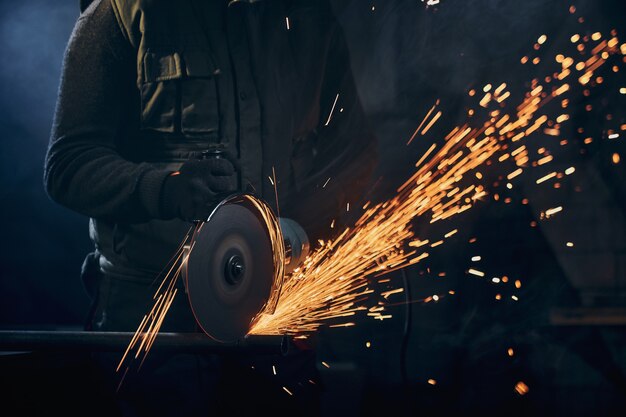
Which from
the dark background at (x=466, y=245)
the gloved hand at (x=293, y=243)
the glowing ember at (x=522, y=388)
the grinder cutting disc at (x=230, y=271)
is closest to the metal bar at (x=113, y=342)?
the grinder cutting disc at (x=230, y=271)

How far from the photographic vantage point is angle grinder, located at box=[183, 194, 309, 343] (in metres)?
1.47

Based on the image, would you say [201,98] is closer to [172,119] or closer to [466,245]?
[172,119]

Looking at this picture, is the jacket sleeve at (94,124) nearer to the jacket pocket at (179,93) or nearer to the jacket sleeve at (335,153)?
the jacket pocket at (179,93)

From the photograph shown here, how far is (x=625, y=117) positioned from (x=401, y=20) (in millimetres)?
1346

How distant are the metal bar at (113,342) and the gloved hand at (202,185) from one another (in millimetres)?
325

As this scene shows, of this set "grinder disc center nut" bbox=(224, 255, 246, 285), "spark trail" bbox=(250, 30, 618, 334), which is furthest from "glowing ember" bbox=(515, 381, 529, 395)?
"grinder disc center nut" bbox=(224, 255, 246, 285)

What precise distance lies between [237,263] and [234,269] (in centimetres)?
2

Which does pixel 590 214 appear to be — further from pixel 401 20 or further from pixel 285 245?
pixel 285 245

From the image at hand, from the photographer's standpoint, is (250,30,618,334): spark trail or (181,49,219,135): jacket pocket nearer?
(181,49,219,135): jacket pocket

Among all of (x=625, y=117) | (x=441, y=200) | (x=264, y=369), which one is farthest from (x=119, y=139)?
(x=625, y=117)

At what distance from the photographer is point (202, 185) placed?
155cm

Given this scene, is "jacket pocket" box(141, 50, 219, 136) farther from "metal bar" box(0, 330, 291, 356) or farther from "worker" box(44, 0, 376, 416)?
"metal bar" box(0, 330, 291, 356)

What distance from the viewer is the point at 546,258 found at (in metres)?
3.26

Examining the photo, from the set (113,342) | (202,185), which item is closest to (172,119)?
(202,185)
